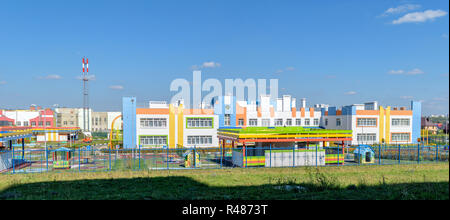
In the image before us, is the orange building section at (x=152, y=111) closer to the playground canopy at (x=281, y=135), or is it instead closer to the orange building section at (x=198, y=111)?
the orange building section at (x=198, y=111)

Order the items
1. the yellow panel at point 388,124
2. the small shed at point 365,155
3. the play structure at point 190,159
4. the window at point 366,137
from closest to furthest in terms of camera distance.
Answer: the play structure at point 190,159 < the small shed at point 365,155 < the window at point 366,137 < the yellow panel at point 388,124

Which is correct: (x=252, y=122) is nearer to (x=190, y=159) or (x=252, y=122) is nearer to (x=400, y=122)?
(x=190, y=159)

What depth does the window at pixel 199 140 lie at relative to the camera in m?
42.8

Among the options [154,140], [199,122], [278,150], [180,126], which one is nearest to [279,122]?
[199,122]

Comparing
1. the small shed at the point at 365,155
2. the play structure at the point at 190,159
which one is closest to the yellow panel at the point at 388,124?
the small shed at the point at 365,155

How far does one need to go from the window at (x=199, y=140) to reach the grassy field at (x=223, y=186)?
2070cm

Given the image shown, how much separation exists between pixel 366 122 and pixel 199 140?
84.7 ft

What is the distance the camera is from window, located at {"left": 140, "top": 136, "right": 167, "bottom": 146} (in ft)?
135

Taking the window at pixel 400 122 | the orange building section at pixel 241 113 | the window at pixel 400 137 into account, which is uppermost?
the orange building section at pixel 241 113

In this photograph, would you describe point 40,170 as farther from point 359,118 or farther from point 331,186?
point 359,118

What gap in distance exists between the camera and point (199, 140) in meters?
43.1

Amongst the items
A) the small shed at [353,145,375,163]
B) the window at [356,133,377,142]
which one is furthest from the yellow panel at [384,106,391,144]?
the small shed at [353,145,375,163]
